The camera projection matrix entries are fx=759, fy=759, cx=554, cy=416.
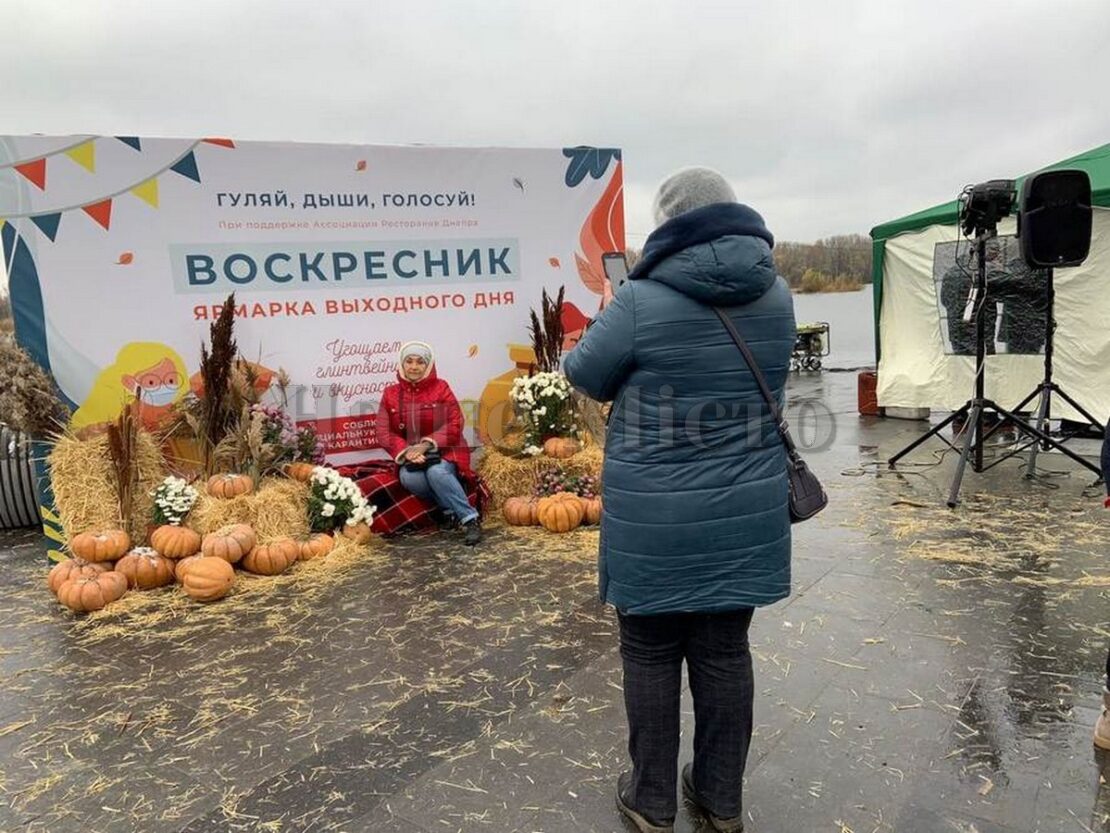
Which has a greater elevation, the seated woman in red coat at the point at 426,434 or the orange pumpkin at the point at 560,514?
the seated woman in red coat at the point at 426,434

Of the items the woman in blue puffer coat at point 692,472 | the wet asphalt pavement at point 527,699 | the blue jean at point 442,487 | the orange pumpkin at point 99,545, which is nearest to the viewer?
the woman in blue puffer coat at point 692,472

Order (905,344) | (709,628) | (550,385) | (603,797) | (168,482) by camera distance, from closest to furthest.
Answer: (709,628)
(603,797)
(168,482)
(550,385)
(905,344)

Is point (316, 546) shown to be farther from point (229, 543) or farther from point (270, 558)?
point (229, 543)

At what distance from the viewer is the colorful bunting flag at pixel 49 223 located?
4.66 m

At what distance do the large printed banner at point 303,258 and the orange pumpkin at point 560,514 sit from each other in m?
1.19

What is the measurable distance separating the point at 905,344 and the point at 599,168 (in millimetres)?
4658

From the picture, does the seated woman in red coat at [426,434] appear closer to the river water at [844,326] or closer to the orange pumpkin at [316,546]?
the orange pumpkin at [316,546]

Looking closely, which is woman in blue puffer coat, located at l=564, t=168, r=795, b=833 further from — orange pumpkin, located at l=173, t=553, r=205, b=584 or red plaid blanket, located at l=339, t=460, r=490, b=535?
red plaid blanket, located at l=339, t=460, r=490, b=535

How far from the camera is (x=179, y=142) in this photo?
16.4 ft

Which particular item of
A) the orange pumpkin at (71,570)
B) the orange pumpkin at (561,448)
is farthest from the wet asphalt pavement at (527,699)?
the orange pumpkin at (561,448)

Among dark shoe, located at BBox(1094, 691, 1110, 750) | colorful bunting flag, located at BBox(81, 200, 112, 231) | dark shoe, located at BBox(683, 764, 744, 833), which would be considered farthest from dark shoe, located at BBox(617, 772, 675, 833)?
colorful bunting flag, located at BBox(81, 200, 112, 231)

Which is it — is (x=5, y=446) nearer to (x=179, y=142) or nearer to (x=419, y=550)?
(x=179, y=142)

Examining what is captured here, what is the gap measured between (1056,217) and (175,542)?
5.95m

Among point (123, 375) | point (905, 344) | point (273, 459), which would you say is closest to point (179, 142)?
point (123, 375)
